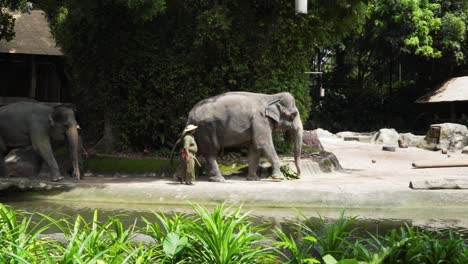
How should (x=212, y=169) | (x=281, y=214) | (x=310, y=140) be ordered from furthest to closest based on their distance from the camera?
(x=310, y=140)
(x=212, y=169)
(x=281, y=214)

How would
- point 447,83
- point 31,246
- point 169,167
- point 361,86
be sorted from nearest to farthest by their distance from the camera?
point 31,246 → point 169,167 → point 447,83 → point 361,86

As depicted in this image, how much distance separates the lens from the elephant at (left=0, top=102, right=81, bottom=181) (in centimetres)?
1070

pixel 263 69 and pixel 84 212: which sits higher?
pixel 263 69

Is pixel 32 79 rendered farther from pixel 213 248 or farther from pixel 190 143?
pixel 213 248

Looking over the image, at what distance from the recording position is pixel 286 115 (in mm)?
10961

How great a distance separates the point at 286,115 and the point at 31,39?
13185 millimetres

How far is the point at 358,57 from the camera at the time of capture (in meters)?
34.0

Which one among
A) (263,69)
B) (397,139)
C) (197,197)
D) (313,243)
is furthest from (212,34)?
(397,139)

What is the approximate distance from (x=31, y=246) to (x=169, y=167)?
7.57 metres

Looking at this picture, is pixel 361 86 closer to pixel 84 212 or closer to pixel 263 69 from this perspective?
pixel 263 69

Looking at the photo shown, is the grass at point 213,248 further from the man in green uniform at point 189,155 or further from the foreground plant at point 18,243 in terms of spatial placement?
the man in green uniform at point 189,155

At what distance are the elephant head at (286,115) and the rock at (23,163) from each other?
484 centimetres

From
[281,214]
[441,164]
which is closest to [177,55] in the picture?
[281,214]

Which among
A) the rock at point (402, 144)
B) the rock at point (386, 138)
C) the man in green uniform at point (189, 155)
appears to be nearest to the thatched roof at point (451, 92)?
the rock at point (386, 138)
